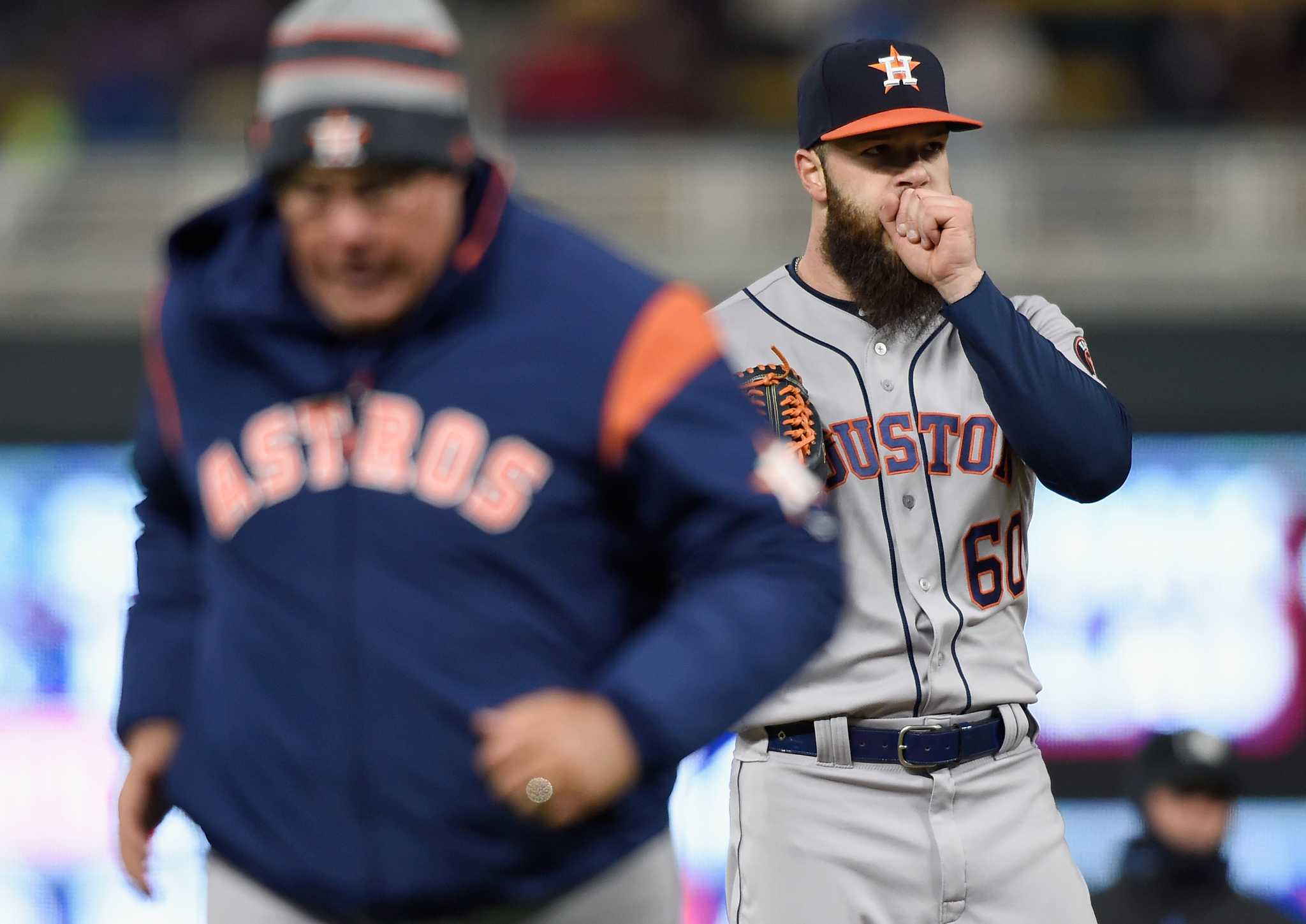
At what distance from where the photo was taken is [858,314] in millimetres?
3350

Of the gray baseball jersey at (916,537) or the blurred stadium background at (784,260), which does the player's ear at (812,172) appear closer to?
the gray baseball jersey at (916,537)

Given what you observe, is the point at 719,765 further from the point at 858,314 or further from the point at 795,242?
the point at 858,314

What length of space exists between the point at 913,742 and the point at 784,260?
17.6ft

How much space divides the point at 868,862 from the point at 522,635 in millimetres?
1226

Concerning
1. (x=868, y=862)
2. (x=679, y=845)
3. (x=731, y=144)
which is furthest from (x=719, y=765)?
(x=868, y=862)

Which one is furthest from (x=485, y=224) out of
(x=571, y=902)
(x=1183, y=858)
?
(x=1183, y=858)

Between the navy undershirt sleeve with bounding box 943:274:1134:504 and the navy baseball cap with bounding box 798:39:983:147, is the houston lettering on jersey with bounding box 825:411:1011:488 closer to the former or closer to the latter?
the navy undershirt sleeve with bounding box 943:274:1134:504

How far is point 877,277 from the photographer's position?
330 cm

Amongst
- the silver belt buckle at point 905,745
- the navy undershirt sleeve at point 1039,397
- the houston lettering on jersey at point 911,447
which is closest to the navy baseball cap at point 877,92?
the navy undershirt sleeve at point 1039,397

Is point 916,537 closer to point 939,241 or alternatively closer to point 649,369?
point 939,241

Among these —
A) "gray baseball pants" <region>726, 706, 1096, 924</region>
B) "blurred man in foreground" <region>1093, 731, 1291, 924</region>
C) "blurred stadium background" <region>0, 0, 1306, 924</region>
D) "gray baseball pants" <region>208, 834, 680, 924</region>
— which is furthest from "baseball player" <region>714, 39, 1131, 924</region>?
"blurred stadium background" <region>0, 0, 1306, 924</region>

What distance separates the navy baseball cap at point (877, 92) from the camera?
10.6 feet

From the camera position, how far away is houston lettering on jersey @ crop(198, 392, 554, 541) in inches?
82.9

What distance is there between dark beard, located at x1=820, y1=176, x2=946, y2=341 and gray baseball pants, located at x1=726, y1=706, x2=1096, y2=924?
0.66 metres
